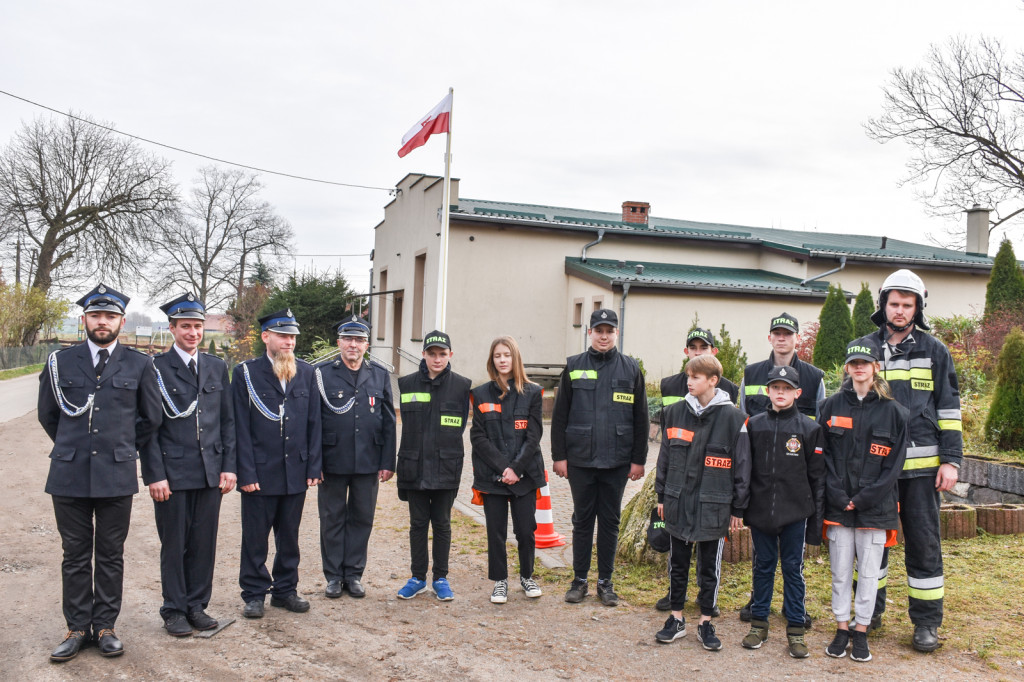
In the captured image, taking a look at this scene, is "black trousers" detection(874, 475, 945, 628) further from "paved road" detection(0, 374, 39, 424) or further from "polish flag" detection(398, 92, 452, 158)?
"paved road" detection(0, 374, 39, 424)

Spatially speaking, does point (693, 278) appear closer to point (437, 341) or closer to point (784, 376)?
point (437, 341)

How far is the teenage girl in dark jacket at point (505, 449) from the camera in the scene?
241 inches

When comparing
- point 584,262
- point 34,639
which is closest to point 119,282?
point 584,262

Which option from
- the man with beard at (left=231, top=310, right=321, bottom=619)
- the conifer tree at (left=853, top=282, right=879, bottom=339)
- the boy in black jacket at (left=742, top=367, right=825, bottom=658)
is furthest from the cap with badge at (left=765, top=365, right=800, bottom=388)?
the conifer tree at (left=853, top=282, right=879, bottom=339)

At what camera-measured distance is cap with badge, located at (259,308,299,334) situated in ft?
19.4

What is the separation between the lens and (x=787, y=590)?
517 centimetres

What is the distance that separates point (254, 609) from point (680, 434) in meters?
3.18

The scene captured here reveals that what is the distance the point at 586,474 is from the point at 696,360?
138cm

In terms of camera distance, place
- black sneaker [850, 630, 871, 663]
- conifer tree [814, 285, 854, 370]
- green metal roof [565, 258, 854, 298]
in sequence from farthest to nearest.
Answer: green metal roof [565, 258, 854, 298]
conifer tree [814, 285, 854, 370]
black sneaker [850, 630, 871, 663]

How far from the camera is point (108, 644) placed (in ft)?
15.7

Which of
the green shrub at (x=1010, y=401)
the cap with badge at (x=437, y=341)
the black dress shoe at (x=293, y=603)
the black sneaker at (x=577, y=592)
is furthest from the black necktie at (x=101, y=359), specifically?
the green shrub at (x=1010, y=401)

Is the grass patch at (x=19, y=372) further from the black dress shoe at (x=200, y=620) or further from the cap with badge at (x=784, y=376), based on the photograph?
the cap with badge at (x=784, y=376)

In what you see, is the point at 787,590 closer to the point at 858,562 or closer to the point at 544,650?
the point at 858,562

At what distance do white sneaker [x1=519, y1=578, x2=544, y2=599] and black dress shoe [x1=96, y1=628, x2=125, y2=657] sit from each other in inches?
111
